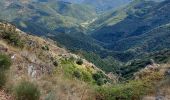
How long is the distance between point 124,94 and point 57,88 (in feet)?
9.21

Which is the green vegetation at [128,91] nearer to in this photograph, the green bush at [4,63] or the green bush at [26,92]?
the green bush at [26,92]

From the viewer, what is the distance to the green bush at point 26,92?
14.5 meters

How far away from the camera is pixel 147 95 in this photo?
17.5m

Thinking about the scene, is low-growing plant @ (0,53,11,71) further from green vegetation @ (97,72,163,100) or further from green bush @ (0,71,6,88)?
green vegetation @ (97,72,163,100)

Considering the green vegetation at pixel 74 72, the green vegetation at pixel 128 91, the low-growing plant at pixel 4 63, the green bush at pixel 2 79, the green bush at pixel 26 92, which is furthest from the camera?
the green vegetation at pixel 74 72

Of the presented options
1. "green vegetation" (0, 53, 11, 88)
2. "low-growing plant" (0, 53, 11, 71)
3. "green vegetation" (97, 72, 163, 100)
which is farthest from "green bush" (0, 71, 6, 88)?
"green vegetation" (97, 72, 163, 100)

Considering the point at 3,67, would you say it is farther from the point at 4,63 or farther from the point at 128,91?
the point at 128,91

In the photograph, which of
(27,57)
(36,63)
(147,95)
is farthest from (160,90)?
(36,63)

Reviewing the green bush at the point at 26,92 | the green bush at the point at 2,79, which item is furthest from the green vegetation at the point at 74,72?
the green bush at the point at 26,92

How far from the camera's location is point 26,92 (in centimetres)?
1448

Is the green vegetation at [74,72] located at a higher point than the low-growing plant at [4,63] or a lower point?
lower

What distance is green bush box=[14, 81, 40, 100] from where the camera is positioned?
47.6ft

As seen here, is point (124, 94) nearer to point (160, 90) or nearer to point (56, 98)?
point (160, 90)

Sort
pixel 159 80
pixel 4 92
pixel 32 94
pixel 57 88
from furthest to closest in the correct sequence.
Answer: pixel 159 80, pixel 57 88, pixel 4 92, pixel 32 94
